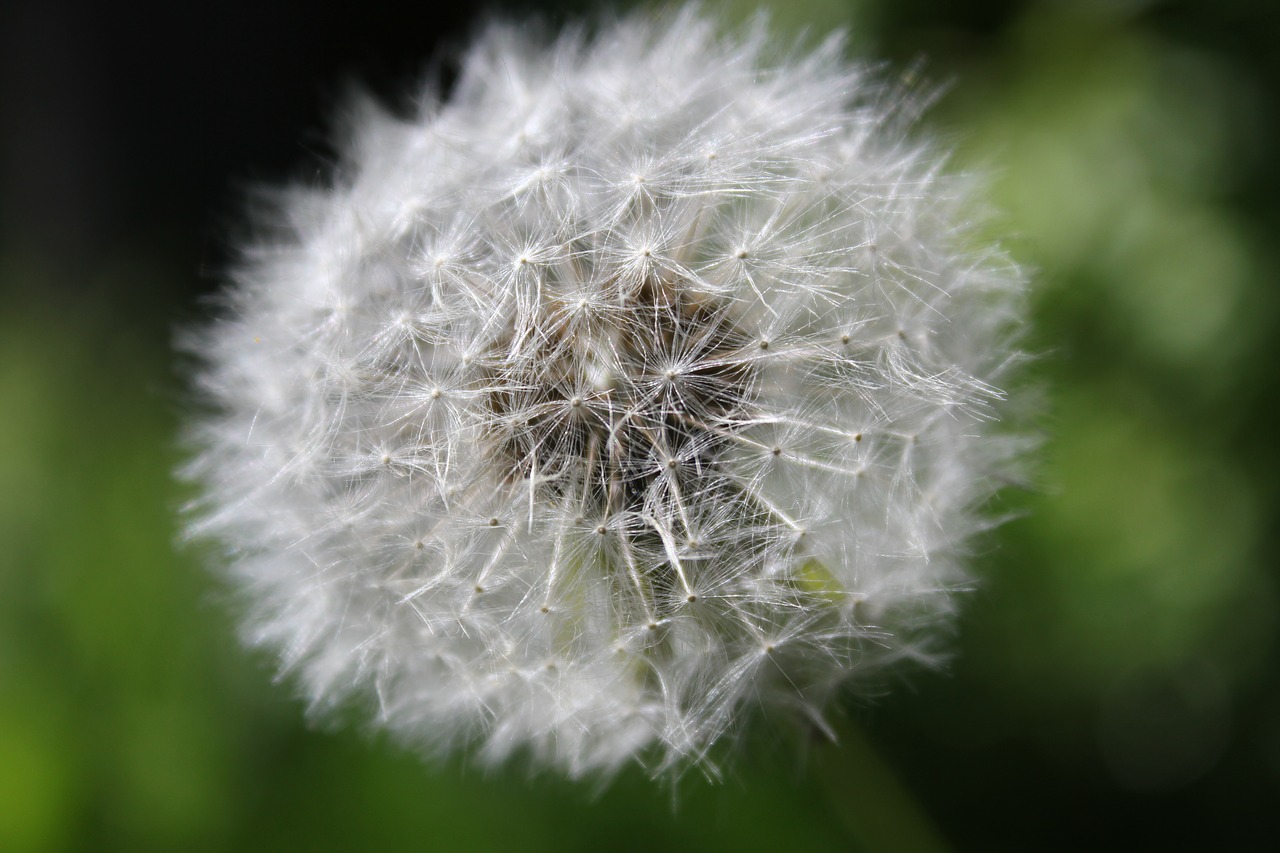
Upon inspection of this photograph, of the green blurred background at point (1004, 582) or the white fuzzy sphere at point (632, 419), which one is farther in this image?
the green blurred background at point (1004, 582)

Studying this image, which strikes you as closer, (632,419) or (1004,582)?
(632,419)

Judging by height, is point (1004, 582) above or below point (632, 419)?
above

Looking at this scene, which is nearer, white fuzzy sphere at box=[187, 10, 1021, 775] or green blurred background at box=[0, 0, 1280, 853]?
white fuzzy sphere at box=[187, 10, 1021, 775]

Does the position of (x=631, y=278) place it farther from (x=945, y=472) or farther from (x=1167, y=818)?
(x=1167, y=818)
